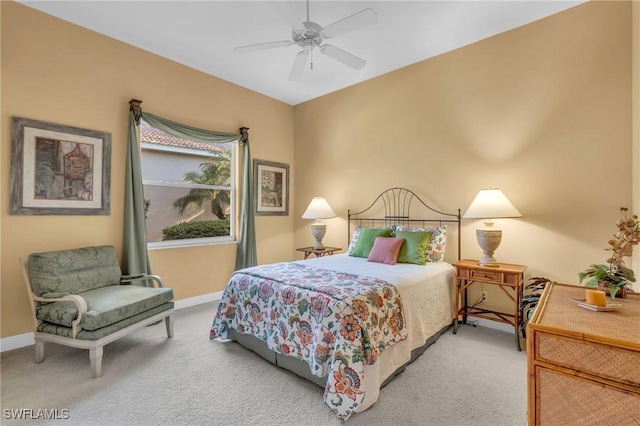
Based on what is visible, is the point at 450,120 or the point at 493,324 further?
the point at 450,120

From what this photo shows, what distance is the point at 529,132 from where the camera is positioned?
3.10m

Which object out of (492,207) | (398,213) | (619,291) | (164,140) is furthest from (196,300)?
(619,291)

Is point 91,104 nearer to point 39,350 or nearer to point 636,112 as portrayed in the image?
point 39,350

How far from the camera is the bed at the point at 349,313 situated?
6.35ft

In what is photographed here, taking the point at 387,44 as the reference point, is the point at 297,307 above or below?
below

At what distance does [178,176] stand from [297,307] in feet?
9.23

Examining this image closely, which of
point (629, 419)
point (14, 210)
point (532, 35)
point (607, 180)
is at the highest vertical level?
point (532, 35)

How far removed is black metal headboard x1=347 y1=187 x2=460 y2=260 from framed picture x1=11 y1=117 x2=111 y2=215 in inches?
128

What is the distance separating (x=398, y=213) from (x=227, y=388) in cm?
290

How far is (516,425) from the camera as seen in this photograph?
1800 millimetres

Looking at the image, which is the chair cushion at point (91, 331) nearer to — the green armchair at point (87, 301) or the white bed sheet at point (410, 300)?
the green armchair at point (87, 301)

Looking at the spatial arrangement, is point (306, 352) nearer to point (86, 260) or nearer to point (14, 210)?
point (86, 260)

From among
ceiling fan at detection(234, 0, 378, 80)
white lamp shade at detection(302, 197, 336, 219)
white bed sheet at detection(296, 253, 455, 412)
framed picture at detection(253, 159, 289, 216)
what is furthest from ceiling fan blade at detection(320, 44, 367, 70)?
framed picture at detection(253, 159, 289, 216)

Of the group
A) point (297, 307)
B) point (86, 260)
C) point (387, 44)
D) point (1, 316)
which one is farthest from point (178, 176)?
Result: point (387, 44)
